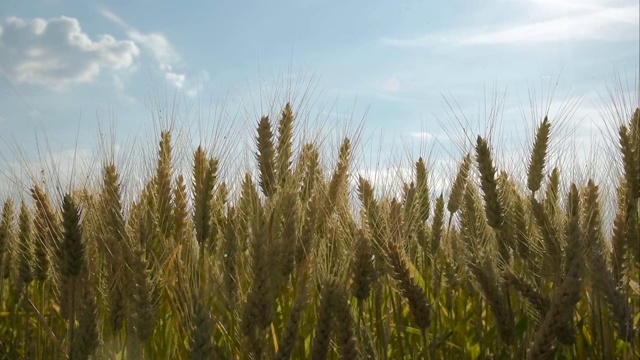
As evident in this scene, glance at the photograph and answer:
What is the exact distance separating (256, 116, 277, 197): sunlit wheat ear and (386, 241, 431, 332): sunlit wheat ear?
1155 mm

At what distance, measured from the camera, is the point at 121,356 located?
304 centimetres

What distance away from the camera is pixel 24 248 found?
4.43m

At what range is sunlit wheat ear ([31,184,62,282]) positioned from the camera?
3054mm

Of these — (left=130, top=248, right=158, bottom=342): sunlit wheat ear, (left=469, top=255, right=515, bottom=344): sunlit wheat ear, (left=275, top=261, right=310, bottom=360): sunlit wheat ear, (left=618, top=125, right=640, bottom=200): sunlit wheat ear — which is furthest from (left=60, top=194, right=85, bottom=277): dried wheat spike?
(left=618, top=125, right=640, bottom=200): sunlit wheat ear

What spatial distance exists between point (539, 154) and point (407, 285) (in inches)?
70.7

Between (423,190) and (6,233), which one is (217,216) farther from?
(6,233)

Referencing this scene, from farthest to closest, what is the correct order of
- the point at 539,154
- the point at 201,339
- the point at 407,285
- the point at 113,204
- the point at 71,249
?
the point at 539,154, the point at 113,204, the point at 71,249, the point at 407,285, the point at 201,339

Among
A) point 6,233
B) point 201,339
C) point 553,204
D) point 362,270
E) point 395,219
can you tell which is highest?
point 6,233

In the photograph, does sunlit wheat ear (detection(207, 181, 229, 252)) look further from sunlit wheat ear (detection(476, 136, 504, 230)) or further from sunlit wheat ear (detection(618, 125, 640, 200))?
sunlit wheat ear (detection(618, 125, 640, 200))

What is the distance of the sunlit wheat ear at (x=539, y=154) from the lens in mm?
3988

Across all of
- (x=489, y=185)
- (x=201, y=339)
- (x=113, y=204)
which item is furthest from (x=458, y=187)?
(x=201, y=339)

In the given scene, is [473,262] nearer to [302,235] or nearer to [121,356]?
[302,235]

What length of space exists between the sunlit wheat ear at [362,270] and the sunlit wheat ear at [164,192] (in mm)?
1092

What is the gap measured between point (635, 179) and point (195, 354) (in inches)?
90.2
